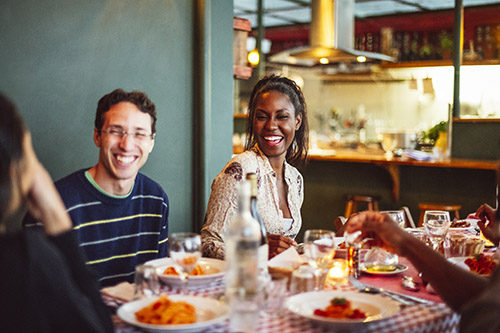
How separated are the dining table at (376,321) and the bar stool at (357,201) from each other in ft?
12.9

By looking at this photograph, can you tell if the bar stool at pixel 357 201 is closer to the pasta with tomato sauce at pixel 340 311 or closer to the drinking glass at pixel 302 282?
the drinking glass at pixel 302 282

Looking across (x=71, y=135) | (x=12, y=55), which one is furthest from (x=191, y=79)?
(x=12, y=55)

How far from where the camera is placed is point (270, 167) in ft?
8.75

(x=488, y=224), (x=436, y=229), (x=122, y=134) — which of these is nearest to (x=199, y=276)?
(x=122, y=134)

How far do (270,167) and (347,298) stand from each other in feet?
3.89

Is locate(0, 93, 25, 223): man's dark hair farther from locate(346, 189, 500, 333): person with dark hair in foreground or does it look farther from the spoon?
the spoon

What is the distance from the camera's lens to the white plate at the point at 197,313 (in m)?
1.29

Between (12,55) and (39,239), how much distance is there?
1.58 m

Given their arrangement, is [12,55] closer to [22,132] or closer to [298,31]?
[22,132]

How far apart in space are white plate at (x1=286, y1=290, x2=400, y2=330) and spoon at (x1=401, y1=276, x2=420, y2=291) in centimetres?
24

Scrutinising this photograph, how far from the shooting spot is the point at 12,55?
2.43 meters

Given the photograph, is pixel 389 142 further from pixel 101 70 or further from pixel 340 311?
pixel 340 311

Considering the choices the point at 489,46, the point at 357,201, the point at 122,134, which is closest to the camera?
the point at 122,134

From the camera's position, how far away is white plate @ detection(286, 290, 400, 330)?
1333mm
